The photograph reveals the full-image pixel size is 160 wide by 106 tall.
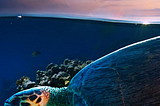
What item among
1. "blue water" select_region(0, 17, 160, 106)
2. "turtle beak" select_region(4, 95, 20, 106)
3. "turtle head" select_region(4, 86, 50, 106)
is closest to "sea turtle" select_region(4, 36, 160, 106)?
"turtle head" select_region(4, 86, 50, 106)

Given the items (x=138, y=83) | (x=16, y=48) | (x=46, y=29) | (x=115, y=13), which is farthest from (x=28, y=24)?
(x=138, y=83)

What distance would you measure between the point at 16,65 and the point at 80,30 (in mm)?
2257

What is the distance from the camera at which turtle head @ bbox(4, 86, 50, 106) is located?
3.29 ft

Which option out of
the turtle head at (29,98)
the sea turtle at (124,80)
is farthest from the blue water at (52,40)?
the sea turtle at (124,80)

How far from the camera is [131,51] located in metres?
0.81

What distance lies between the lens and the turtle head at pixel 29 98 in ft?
3.29

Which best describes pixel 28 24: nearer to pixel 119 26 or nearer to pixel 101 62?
pixel 119 26

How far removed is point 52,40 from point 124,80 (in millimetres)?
3071

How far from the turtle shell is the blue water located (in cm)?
247

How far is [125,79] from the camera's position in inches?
28.6

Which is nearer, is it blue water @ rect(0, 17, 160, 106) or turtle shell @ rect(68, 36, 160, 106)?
turtle shell @ rect(68, 36, 160, 106)

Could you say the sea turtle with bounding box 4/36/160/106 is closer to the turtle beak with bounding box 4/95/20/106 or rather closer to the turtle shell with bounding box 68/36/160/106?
the turtle shell with bounding box 68/36/160/106

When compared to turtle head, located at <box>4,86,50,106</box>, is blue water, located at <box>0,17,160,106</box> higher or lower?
higher

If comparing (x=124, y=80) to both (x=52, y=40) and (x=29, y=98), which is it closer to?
(x=29, y=98)
